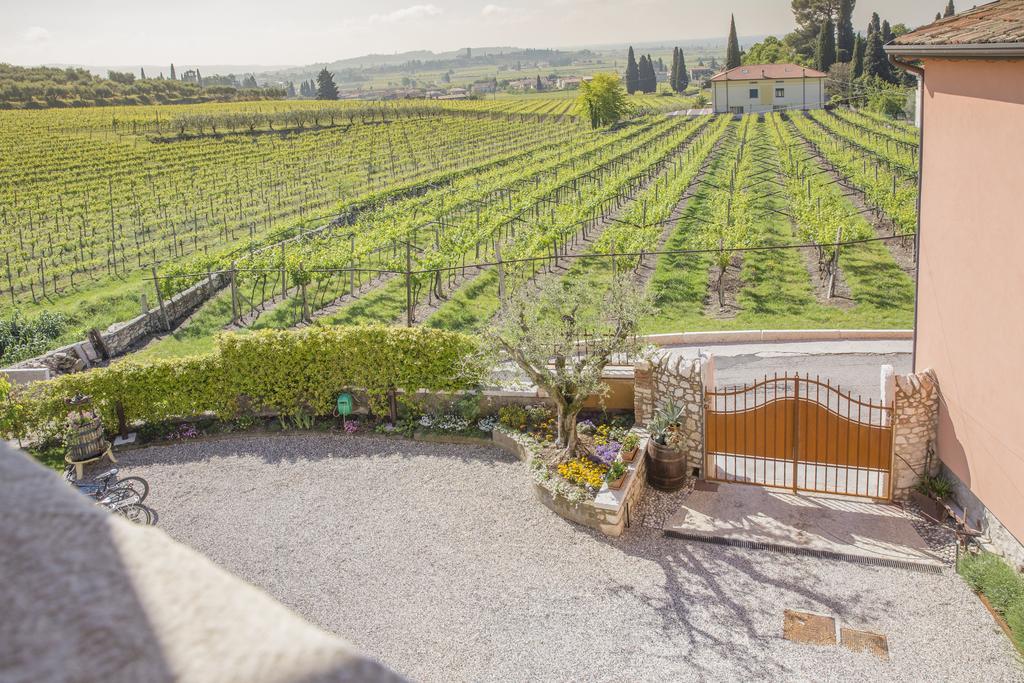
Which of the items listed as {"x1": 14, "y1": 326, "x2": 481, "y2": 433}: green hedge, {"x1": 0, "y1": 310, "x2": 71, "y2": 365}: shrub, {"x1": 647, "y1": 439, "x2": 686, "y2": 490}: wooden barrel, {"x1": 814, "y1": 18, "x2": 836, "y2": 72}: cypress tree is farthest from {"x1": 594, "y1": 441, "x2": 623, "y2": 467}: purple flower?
{"x1": 814, "y1": 18, "x2": 836, "y2": 72}: cypress tree

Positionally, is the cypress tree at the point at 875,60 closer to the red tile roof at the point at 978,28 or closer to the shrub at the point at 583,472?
the red tile roof at the point at 978,28

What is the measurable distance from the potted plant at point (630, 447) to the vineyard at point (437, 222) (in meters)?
2.92

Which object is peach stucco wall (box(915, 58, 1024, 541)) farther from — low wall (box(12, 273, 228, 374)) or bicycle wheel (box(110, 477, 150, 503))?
low wall (box(12, 273, 228, 374))

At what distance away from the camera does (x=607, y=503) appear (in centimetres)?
1054

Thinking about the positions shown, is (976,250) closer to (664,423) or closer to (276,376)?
(664,423)

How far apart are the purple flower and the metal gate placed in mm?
1322

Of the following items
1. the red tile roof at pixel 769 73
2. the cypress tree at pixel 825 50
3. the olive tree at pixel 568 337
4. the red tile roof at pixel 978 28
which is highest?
the cypress tree at pixel 825 50

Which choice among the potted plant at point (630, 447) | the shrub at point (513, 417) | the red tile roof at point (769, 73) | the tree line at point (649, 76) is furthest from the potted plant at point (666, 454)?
the tree line at point (649, 76)

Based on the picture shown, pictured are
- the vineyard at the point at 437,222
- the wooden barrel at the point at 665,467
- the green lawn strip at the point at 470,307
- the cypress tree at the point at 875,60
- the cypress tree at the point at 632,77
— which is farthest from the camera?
the cypress tree at the point at 632,77

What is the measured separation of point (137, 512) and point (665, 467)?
7071 millimetres

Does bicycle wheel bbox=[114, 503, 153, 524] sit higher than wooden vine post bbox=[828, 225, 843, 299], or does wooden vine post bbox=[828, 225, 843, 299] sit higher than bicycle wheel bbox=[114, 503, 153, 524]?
wooden vine post bbox=[828, 225, 843, 299]

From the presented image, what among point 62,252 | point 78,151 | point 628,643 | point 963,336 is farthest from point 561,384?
point 78,151

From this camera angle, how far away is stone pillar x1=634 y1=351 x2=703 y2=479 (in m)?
11.8

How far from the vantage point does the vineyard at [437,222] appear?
21797mm
